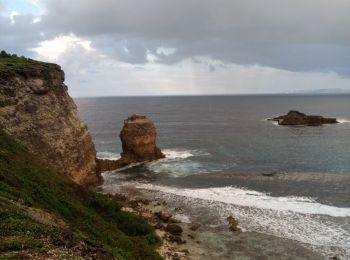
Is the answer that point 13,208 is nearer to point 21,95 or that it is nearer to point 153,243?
point 153,243

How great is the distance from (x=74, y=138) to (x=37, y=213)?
23829 mm

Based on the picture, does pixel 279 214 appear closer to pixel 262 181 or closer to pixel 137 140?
pixel 262 181

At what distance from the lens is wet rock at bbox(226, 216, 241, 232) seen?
33.5m

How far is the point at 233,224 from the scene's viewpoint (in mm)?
34469

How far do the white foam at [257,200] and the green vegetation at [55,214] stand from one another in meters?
13.3

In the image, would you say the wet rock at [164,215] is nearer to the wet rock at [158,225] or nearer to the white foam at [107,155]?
the wet rock at [158,225]

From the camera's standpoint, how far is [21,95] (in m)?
38.6

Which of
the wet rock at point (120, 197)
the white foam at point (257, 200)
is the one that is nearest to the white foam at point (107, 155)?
the white foam at point (257, 200)

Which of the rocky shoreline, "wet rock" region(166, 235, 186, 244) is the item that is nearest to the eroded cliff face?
the rocky shoreline

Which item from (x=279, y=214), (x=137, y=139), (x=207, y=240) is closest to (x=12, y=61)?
(x=137, y=139)

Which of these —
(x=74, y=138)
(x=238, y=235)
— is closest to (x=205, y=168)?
(x=74, y=138)

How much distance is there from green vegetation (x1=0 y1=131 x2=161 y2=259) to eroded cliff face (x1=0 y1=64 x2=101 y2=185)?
6.11 metres

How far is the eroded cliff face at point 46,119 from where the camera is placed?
37531mm

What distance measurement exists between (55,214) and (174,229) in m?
13.4
